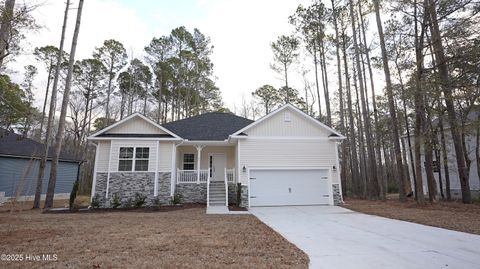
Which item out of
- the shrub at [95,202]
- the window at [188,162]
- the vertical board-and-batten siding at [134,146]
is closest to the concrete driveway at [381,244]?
the vertical board-and-batten siding at [134,146]

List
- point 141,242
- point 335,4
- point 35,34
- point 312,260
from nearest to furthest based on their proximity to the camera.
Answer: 1. point 312,260
2. point 141,242
3. point 35,34
4. point 335,4

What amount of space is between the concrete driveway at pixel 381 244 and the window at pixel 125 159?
8337 mm

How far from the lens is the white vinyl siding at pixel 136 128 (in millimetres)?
13133

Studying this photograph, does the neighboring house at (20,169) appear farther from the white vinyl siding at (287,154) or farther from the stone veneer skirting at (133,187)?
the white vinyl siding at (287,154)

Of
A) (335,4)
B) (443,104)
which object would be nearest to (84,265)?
(443,104)

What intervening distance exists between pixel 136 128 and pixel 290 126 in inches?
319

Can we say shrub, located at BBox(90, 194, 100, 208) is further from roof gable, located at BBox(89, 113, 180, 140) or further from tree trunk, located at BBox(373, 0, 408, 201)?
tree trunk, located at BBox(373, 0, 408, 201)

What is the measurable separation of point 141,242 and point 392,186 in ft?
90.8

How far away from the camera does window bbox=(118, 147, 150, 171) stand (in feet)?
41.7

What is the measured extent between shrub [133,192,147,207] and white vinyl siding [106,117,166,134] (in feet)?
10.5

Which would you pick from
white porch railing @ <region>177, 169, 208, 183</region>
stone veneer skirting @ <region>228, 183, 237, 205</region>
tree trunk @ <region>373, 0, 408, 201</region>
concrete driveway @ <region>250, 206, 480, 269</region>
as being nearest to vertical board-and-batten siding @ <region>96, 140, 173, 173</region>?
white porch railing @ <region>177, 169, 208, 183</region>

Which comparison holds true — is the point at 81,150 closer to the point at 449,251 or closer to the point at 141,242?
the point at 141,242

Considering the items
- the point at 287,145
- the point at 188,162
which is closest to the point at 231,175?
the point at 188,162

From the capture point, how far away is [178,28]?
23.7 meters
